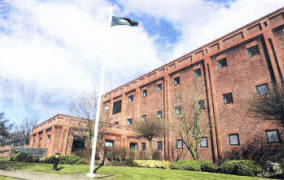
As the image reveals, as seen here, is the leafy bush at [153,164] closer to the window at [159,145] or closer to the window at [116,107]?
the window at [159,145]

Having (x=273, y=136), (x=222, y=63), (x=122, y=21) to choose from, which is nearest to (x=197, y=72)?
(x=222, y=63)

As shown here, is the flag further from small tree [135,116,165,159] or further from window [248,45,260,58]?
window [248,45,260,58]

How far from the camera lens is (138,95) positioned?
29734mm

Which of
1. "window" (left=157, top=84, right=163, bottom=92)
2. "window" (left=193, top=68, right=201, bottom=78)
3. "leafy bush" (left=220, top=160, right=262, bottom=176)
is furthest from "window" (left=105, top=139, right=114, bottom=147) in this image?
"leafy bush" (left=220, top=160, right=262, bottom=176)

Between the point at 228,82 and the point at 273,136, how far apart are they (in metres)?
6.41

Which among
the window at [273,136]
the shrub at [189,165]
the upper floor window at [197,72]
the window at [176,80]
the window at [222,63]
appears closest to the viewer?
the shrub at [189,165]

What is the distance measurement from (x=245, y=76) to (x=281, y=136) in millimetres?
6151

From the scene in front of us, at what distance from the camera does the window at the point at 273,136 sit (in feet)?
47.4

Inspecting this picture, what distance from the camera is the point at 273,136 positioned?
48.2 feet

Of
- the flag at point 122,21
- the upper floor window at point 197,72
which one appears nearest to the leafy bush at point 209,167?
the upper floor window at point 197,72

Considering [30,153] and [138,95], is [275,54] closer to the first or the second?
[138,95]

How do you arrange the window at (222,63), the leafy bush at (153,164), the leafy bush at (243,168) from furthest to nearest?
the window at (222,63) < the leafy bush at (153,164) < the leafy bush at (243,168)

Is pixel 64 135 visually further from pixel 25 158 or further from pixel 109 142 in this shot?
pixel 109 142

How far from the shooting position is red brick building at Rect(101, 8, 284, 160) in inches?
634
